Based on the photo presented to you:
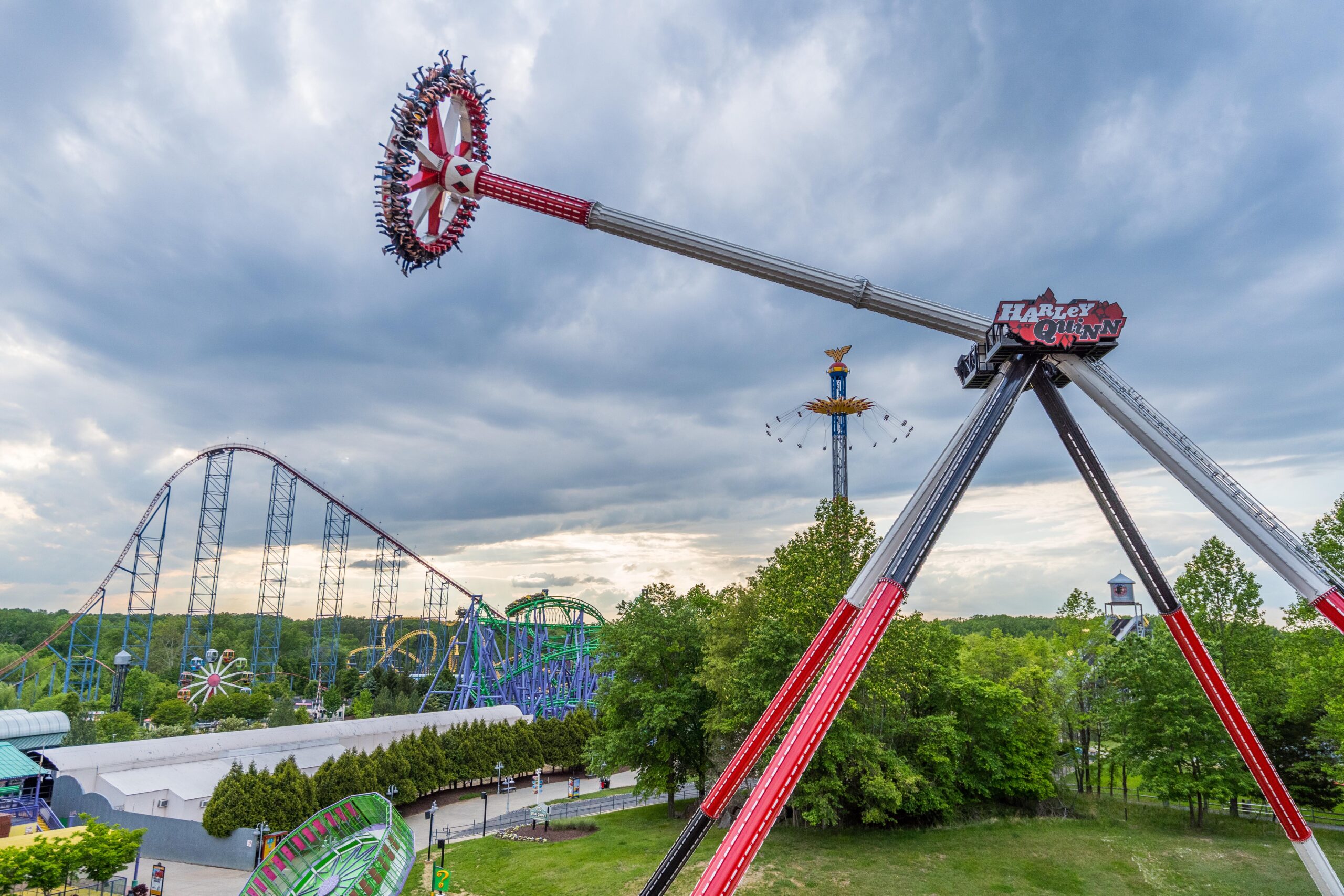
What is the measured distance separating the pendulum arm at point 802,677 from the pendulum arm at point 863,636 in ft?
0.30

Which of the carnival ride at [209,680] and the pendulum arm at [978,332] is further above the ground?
the pendulum arm at [978,332]

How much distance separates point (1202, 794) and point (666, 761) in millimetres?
21634

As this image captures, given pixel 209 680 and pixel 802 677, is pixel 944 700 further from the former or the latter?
pixel 209 680

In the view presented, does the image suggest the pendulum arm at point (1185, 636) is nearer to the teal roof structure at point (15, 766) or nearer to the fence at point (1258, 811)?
the fence at point (1258, 811)

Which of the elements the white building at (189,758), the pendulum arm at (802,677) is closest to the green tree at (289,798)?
the white building at (189,758)

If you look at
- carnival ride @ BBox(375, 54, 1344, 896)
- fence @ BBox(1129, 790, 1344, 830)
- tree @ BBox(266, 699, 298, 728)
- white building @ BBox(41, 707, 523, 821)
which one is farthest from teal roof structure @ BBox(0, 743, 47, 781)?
fence @ BBox(1129, 790, 1344, 830)

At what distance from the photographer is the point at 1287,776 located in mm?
34406

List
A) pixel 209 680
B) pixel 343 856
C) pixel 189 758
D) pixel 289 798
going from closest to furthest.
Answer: pixel 343 856 → pixel 289 798 → pixel 189 758 → pixel 209 680

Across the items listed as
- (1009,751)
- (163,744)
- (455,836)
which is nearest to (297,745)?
(163,744)

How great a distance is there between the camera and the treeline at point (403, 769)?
28.2m

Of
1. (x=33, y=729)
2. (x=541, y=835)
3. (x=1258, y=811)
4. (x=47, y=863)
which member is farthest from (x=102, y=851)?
(x=1258, y=811)

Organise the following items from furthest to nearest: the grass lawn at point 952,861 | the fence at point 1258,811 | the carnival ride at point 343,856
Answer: the fence at point 1258,811 < the grass lawn at point 952,861 < the carnival ride at point 343,856

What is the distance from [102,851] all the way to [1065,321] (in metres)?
27.7

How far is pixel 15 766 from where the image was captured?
2902 cm
